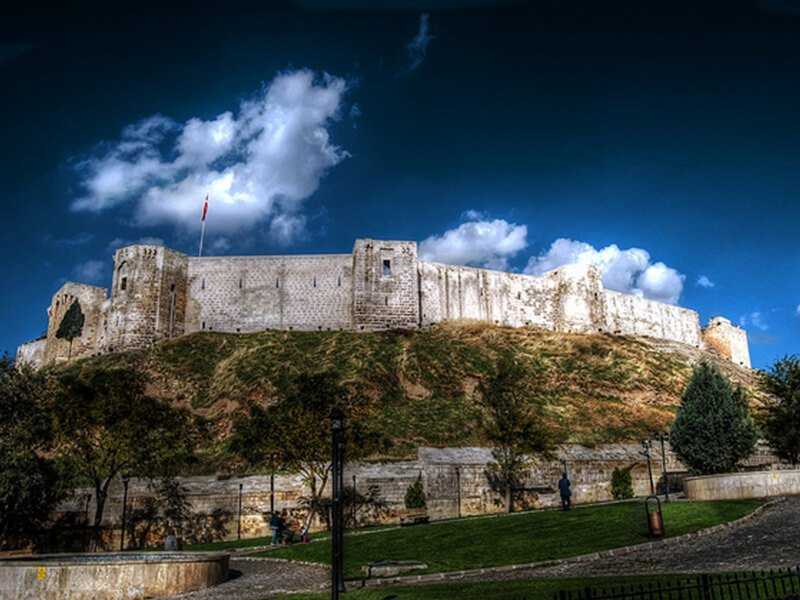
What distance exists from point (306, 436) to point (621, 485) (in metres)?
12.9

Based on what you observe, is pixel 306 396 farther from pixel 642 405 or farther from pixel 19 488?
pixel 642 405

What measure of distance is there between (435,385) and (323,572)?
24.7 m

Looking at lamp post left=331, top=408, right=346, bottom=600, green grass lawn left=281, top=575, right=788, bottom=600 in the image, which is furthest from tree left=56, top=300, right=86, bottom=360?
green grass lawn left=281, top=575, right=788, bottom=600

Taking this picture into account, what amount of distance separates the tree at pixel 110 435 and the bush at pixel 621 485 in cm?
1673

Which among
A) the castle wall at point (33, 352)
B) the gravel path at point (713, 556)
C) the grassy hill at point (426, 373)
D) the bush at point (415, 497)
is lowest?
the gravel path at point (713, 556)

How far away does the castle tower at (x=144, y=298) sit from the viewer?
48406 mm

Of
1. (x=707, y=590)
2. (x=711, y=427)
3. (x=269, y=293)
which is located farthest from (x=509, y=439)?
(x=269, y=293)

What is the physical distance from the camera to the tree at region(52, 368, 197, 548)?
2481 centimetres

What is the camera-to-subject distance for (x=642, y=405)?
43.6 meters

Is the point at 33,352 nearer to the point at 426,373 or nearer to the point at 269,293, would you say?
the point at 269,293

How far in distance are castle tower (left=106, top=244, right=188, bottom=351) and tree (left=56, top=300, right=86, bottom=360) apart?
646cm

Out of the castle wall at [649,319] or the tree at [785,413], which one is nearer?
the tree at [785,413]

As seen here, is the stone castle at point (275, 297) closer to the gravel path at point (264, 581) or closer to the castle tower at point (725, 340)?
the castle tower at point (725, 340)


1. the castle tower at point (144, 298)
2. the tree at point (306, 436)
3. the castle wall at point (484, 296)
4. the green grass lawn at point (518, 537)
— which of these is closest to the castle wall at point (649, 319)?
the castle wall at point (484, 296)
